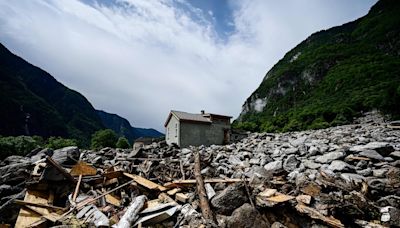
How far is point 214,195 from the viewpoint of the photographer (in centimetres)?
659

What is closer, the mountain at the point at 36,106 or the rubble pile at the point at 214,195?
the rubble pile at the point at 214,195

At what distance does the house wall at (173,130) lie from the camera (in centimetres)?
2603

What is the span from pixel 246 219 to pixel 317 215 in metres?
1.70

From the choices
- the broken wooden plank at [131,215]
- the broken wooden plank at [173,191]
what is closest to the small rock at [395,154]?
the broken wooden plank at [173,191]

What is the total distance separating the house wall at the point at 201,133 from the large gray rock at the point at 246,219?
19561 mm

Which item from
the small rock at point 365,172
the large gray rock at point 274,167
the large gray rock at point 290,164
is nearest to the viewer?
the small rock at point 365,172

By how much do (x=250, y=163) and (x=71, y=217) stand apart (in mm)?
7333

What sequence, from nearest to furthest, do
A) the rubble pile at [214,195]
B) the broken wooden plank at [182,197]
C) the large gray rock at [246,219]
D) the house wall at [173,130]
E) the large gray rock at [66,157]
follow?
the large gray rock at [246,219] → the rubble pile at [214,195] → the broken wooden plank at [182,197] → the large gray rock at [66,157] → the house wall at [173,130]

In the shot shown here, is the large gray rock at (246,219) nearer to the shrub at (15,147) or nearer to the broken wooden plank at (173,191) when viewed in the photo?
the broken wooden plank at (173,191)

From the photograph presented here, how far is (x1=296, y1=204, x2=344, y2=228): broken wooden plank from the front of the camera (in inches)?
210

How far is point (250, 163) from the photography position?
10820 millimetres

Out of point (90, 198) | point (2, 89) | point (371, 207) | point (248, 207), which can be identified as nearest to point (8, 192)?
point (90, 198)

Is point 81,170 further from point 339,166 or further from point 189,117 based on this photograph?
point 189,117

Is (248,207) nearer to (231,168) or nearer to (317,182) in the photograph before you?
(317,182)
